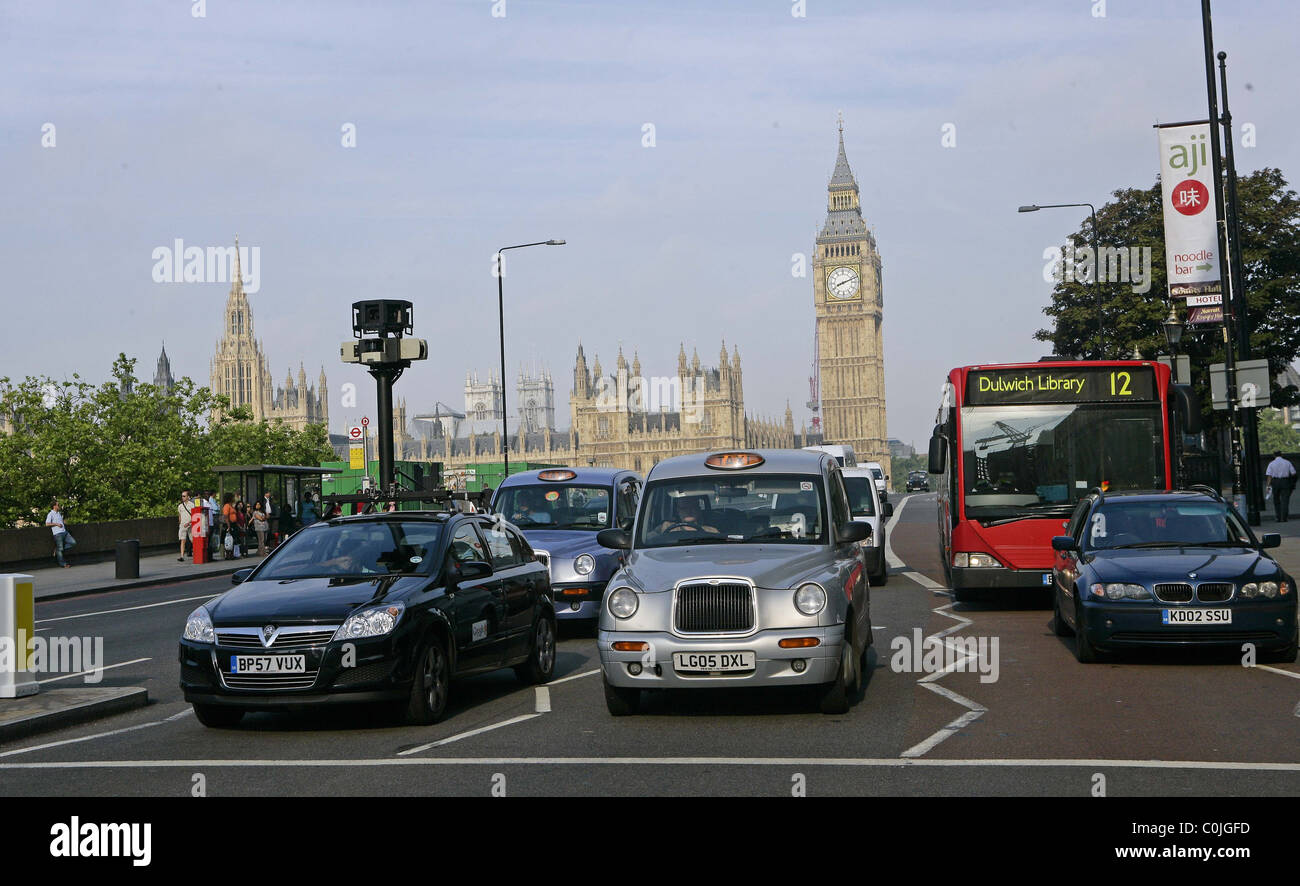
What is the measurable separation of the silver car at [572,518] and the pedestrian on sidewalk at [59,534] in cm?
2146

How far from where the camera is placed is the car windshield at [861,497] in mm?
22359

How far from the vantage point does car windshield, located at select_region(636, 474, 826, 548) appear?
416 inches

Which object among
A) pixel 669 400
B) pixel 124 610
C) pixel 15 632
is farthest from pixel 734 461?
pixel 669 400

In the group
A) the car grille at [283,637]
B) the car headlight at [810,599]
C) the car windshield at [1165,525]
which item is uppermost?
the car windshield at [1165,525]

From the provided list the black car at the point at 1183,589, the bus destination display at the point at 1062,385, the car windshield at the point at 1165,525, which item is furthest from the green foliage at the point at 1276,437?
the black car at the point at 1183,589

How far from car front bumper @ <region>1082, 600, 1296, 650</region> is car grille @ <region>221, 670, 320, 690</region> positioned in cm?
639

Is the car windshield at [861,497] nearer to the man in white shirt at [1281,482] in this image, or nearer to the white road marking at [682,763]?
the man in white shirt at [1281,482]

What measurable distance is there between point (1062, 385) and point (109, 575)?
23251mm

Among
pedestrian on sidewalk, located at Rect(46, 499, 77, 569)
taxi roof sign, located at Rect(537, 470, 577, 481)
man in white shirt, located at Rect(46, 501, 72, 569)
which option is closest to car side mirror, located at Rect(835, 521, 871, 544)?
taxi roof sign, located at Rect(537, 470, 577, 481)

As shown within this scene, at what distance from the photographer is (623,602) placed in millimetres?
9430

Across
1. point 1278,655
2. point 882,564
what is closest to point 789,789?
point 1278,655

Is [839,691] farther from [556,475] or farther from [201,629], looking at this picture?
[556,475]

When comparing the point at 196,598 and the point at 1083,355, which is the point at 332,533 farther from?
the point at 1083,355
